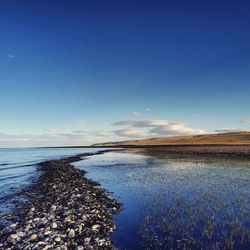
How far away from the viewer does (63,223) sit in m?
13.3

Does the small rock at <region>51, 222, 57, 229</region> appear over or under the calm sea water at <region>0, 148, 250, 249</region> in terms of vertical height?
over

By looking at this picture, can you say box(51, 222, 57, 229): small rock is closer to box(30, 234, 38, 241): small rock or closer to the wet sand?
box(30, 234, 38, 241): small rock

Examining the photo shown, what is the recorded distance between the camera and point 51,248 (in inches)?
404

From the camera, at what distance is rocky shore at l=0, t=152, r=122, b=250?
35.8ft

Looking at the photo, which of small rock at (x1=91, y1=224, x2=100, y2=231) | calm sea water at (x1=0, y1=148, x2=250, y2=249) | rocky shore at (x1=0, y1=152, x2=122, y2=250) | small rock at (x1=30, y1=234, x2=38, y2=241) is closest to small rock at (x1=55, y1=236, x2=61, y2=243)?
rocky shore at (x1=0, y1=152, x2=122, y2=250)

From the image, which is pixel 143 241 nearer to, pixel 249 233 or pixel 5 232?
pixel 249 233

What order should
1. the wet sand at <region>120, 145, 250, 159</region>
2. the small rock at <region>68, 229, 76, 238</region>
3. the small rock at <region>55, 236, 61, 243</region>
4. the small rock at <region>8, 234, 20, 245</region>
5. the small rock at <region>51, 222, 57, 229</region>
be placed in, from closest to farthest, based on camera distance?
1. the small rock at <region>55, 236, 61, 243</region>
2. the small rock at <region>8, 234, 20, 245</region>
3. the small rock at <region>68, 229, 76, 238</region>
4. the small rock at <region>51, 222, 57, 229</region>
5. the wet sand at <region>120, 145, 250, 159</region>

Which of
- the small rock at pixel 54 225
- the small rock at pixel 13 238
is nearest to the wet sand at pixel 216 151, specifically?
the small rock at pixel 54 225

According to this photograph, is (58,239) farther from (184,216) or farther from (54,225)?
(184,216)

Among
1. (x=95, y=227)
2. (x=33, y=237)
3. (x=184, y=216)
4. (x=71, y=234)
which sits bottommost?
(x=184, y=216)

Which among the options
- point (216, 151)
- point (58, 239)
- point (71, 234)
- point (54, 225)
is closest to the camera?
point (58, 239)

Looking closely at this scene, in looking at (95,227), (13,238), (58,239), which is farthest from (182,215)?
(13,238)

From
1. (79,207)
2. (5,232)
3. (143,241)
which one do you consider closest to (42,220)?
(5,232)

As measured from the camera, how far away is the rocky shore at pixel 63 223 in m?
10.9
